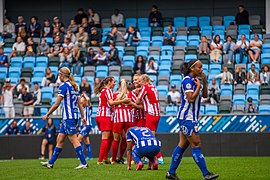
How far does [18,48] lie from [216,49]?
27.7ft

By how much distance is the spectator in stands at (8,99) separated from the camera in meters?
26.5

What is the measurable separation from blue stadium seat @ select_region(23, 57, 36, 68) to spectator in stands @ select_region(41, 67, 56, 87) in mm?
2093

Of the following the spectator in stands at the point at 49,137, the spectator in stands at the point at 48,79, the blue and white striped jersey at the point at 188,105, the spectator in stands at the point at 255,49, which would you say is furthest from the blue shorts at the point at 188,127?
the spectator in stands at the point at 255,49

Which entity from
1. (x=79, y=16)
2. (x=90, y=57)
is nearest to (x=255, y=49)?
(x=90, y=57)

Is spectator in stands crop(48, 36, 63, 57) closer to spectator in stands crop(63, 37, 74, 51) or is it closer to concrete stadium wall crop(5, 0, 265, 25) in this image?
spectator in stands crop(63, 37, 74, 51)

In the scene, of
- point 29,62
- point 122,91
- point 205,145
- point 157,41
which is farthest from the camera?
point 157,41

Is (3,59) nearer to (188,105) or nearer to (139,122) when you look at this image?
(139,122)

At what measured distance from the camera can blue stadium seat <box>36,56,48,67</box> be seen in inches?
1264

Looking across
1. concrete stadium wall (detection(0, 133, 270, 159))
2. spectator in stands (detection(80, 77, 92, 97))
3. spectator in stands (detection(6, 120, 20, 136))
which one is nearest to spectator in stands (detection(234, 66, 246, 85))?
concrete stadium wall (detection(0, 133, 270, 159))

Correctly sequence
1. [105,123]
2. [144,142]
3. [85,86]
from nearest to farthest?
[144,142], [105,123], [85,86]

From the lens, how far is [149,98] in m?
17.3

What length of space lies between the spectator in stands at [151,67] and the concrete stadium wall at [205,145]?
512 cm

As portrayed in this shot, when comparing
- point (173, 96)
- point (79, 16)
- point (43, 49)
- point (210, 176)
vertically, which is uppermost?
point (79, 16)

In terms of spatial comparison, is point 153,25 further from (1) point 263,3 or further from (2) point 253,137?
(2) point 253,137
